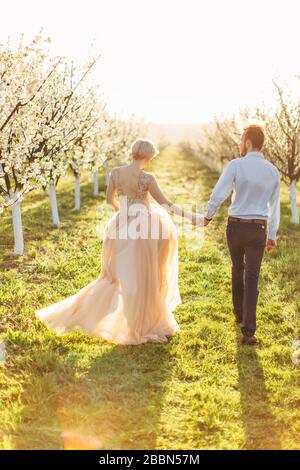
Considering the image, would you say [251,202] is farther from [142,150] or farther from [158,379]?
[158,379]

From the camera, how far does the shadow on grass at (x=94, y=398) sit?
3.96 m

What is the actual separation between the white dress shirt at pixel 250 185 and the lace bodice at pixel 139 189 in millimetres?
808

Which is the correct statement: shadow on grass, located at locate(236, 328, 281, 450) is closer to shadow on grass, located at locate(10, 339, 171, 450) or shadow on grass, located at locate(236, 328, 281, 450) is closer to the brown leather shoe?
the brown leather shoe

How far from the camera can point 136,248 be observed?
569 centimetres

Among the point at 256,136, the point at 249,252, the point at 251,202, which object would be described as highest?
the point at 256,136

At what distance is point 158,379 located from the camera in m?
5.00

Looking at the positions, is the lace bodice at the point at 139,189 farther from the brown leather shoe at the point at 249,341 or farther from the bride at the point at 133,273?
the brown leather shoe at the point at 249,341

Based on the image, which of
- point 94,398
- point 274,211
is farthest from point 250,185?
point 94,398

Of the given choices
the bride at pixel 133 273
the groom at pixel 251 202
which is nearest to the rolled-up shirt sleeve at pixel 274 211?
the groom at pixel 251 202

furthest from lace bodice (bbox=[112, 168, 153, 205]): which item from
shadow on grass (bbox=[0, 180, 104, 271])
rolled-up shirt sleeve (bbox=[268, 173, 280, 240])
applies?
shadow on grass (bbox=[0, 180, 104, 271])

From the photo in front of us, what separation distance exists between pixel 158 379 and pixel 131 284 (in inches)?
45.4

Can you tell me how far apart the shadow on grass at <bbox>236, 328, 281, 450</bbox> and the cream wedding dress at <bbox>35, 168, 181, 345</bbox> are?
0.99m
